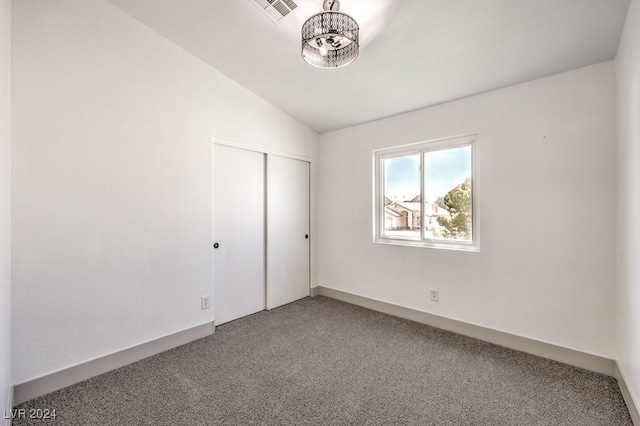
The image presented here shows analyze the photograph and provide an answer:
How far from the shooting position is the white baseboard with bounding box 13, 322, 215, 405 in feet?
6.16

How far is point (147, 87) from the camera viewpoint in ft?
8.03

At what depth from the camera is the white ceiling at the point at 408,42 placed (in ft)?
6.00

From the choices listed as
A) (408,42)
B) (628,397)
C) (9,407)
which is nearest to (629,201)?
(628,397)

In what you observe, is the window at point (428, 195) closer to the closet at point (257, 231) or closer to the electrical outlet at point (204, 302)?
the closet at point (257, 231)

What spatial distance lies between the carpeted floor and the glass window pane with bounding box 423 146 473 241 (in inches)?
42.2

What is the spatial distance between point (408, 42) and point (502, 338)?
269 cm

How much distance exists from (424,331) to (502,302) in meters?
0.79

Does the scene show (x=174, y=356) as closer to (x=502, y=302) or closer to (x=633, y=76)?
(x=502, y=302)

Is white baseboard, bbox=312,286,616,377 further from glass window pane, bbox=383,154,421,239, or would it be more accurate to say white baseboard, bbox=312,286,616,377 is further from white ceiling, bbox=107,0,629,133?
white ceiling, bbox=107,0,629,133

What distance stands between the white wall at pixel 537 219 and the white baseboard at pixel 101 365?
7.48 ft

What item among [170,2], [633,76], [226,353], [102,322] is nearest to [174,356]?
[226,353]

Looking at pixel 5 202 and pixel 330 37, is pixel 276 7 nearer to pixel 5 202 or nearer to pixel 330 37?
pixel 330 37

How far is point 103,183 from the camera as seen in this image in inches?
87.4

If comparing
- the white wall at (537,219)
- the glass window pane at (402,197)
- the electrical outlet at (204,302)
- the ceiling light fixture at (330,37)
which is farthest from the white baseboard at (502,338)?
the ceiling light fixture at (330,37)
